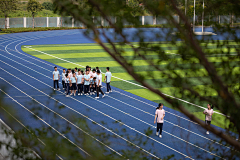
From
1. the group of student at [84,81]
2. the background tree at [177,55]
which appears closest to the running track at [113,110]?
the group of student at [84,81]

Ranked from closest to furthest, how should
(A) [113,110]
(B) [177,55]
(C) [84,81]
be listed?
(B) [177,55] < (A) [113,110] < (C) [84,81]

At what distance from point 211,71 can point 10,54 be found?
101ft

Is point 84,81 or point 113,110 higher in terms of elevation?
point 84,81

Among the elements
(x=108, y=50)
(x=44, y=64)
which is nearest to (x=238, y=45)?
(x=108, y=50)

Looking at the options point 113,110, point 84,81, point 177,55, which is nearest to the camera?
point 177,55

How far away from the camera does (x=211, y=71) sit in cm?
335

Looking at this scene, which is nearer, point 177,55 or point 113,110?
point 177,55

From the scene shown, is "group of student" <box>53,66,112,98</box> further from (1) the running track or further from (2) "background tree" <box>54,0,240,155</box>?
(2) "background tree" <box>54,0,240,155</box>

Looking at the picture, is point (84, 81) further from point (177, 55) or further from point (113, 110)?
point (177, 55)

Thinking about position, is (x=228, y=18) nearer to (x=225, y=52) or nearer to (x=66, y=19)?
(x=225, y=52)

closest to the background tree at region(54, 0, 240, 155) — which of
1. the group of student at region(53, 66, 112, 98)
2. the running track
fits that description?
the running track

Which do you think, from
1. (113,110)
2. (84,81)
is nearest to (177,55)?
(113,110)

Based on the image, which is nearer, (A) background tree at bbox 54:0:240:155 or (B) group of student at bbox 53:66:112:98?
(A) background tree at bbox 54:0:240:155

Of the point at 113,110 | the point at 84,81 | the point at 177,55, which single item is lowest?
the point at 113,110
